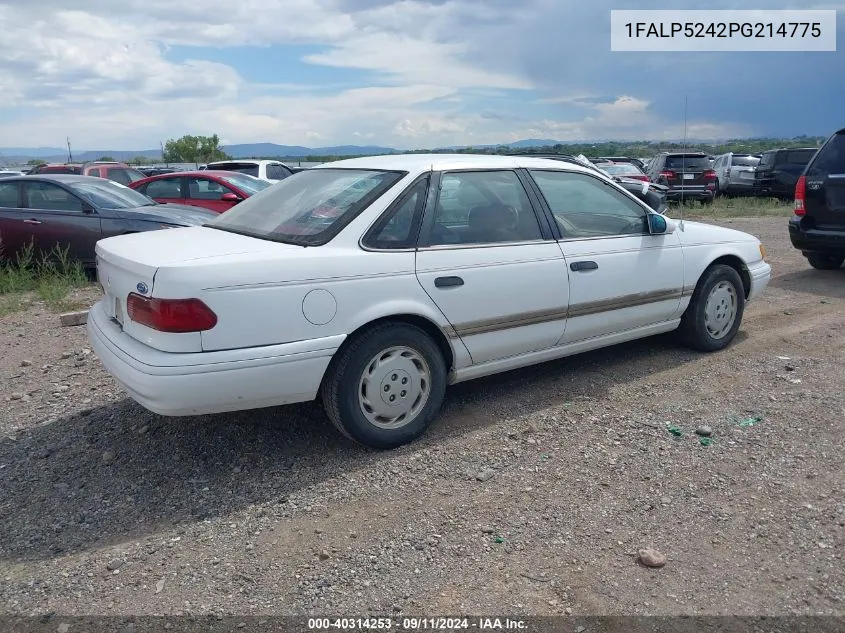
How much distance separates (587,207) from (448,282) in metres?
1.42

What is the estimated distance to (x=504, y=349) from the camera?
443 cm

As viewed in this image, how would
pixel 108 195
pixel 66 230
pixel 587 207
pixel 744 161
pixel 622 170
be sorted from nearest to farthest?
1. pixel 587 207
2. pixel 66 230
3. pixel 108 195
4. pixel 622 170
5. pixel 744 161

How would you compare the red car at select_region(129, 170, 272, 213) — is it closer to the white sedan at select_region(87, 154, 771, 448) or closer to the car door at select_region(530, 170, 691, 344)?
the white sedan at select_region(87, 154, 771, 448)

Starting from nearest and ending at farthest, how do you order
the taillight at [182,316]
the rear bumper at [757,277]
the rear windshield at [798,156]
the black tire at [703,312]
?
the taillight at [182,316], the black tire at [703,312], the rear bumper at [757,277], the rear windshield at [798,156]

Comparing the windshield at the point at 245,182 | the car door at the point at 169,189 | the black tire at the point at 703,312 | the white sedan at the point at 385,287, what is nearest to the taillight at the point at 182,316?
the white sedan at the point at 385,287

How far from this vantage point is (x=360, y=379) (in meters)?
3.82

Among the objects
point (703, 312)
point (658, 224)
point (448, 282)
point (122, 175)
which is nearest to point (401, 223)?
point (448, 282)

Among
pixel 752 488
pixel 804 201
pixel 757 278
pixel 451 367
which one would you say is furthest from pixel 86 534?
pixel 804 201

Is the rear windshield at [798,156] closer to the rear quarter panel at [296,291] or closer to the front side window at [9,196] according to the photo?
the front side window at [9,196]

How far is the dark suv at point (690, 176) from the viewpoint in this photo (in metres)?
20.3

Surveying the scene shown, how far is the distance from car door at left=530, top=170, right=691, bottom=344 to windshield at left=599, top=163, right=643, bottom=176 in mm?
15567

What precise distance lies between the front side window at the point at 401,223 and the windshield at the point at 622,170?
16953 millimetres

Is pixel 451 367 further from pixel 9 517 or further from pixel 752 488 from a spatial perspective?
pixel 9 517

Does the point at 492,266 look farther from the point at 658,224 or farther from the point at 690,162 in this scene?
the point at 690,162
